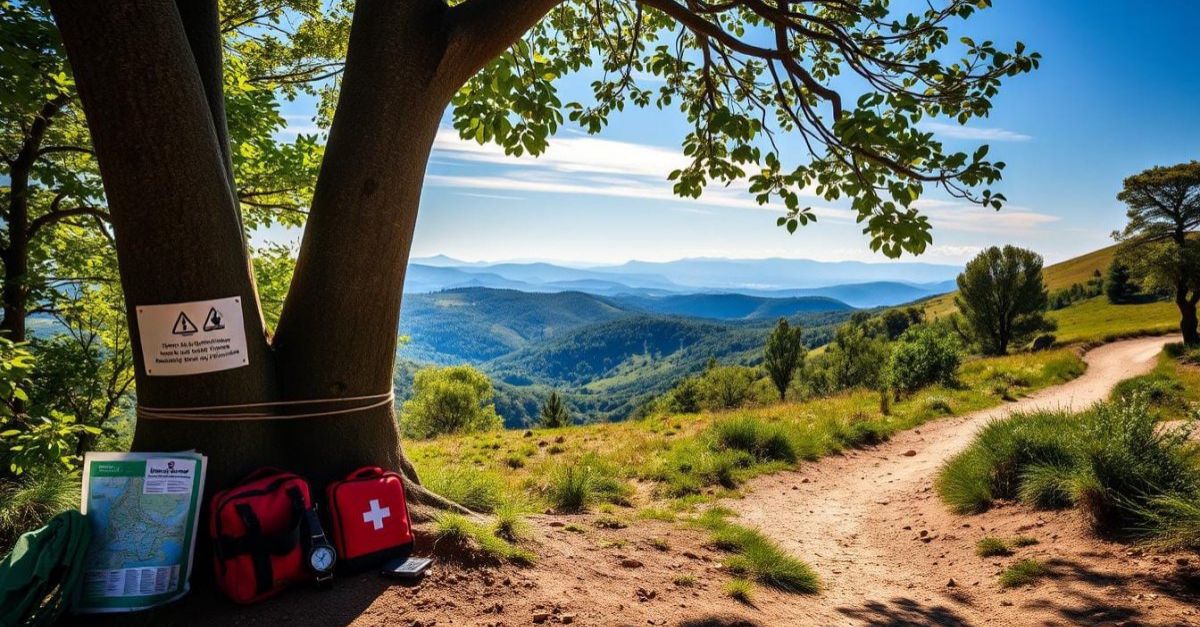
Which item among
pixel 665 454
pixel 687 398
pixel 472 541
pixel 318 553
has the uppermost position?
pixel 318 553

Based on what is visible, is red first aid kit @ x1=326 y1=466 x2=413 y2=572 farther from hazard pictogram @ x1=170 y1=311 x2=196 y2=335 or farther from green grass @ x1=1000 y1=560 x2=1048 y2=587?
green grass @ x1=1000 y1=560 x2=1048 y2=587

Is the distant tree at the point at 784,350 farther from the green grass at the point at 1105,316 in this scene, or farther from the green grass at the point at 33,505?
the green grass at the point at 33,505

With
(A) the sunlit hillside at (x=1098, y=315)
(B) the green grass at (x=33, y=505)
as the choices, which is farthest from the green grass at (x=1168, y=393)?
(A) the sunlit hillside at (x=1098, y=315)

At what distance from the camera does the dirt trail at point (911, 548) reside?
13.3ft

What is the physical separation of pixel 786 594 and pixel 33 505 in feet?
18.6

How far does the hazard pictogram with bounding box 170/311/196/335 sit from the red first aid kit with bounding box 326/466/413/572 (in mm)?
1243

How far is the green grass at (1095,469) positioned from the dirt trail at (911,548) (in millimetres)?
290

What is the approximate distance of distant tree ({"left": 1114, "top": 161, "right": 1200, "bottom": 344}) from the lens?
105 ft

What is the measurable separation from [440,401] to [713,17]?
45.1 m

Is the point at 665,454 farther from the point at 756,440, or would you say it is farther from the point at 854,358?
the point at 854,358

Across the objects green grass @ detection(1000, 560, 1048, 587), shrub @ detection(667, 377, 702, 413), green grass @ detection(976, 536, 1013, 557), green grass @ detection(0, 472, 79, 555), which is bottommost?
shrub @ detection(667, 377, 702, 413)

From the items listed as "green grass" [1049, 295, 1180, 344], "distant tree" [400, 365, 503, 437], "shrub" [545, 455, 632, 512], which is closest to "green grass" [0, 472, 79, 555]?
"shrub" [545, 455, 632, 512]

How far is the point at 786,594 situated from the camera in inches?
175

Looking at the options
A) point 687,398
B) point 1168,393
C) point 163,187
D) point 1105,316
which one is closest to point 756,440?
point 163,187
